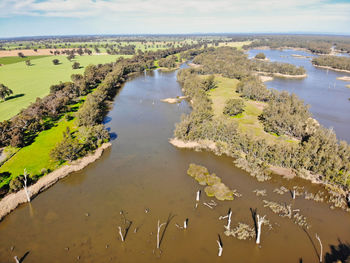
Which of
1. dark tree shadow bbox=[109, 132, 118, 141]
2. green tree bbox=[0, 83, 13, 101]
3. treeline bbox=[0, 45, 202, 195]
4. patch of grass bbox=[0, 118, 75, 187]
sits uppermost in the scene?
green tree bbox=[0, 83, 13, 101]

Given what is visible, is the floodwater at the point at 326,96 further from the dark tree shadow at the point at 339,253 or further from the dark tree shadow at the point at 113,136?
the dark tree shadow at the point at 113,136

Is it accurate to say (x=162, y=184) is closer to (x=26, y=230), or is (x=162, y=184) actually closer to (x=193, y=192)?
(x=193, y=192)

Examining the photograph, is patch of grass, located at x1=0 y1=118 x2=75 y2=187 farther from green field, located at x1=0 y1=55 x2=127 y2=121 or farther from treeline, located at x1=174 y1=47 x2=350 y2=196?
treeline, located at x1=174 y1=47 x2=350 y2=196

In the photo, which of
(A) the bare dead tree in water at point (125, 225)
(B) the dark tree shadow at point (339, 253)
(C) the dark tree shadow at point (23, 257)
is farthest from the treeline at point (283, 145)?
(C) the dark tree shadow at point (23, 257)

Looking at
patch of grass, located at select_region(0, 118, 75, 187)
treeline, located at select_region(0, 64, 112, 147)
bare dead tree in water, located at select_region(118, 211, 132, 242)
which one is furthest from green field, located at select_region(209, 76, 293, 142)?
treeline, located at select_region(0, 64, 112, 147)

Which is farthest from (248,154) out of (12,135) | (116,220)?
(12,135)

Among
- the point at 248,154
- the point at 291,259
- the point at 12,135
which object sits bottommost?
the point at 291,259

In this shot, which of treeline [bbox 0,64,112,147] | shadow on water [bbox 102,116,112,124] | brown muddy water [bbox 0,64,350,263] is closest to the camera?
brown muddy water [bbox 0,64,350,263]
